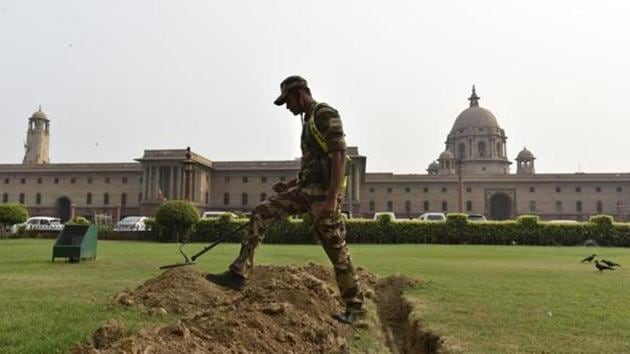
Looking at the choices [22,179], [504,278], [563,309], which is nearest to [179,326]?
[563,309]

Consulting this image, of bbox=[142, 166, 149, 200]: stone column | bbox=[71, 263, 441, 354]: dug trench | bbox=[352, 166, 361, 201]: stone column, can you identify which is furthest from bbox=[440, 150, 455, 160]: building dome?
bbox=[71, 263, 441, 354]: dug trench

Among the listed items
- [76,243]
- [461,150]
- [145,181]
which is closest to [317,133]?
[76,243]

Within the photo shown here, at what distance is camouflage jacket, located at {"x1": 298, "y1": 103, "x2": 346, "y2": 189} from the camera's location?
4.07 metres

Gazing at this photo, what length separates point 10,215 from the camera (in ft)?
80.2

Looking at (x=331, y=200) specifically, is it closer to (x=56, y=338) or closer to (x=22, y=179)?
(x=56, y=338)

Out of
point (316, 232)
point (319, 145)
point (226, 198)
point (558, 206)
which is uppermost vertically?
point (226, 198)

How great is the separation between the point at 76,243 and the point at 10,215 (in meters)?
17.0

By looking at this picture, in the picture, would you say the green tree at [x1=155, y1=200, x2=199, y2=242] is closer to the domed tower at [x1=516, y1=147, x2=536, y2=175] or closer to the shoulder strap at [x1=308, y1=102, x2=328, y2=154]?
the shoulder strap at [x1=308, y1=102, x2=328, y2=154]

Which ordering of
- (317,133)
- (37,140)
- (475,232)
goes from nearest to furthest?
(317,133) → (475,232) → (37,140)

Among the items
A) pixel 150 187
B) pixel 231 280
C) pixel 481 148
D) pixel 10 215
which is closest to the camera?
pixel 231 280

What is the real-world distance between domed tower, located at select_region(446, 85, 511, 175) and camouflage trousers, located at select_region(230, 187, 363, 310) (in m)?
68.1

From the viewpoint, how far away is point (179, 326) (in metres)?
3.23

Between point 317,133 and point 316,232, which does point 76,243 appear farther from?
point 317,133

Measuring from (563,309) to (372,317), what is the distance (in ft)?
6.27
